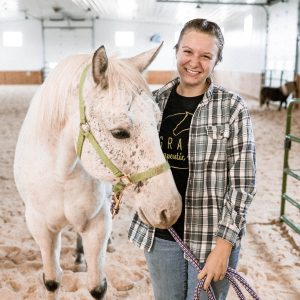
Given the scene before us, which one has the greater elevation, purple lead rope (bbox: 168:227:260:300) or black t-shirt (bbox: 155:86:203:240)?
black t-shirt (bbox: 155:86:203:240)

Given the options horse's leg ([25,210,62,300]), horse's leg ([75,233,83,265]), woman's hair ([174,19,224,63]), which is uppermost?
woman's hair ([174,19,224,63])

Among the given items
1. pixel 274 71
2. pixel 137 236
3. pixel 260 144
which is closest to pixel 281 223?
pixel 137 236

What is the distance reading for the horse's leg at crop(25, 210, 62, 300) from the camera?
1.68 meters

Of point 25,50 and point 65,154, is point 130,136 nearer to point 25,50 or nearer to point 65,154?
point 65,154

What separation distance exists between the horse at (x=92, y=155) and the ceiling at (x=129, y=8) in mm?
11863

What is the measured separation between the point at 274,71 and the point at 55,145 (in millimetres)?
12132

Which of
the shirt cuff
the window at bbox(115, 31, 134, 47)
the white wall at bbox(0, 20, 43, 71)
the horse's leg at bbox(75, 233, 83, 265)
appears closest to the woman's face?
the shirt cuff

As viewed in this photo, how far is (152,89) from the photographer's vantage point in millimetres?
16625

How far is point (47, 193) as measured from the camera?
154 centimetres

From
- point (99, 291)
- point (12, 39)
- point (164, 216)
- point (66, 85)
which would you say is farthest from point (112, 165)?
point (12, 39)

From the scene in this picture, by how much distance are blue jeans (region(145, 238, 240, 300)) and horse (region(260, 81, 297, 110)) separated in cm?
1025

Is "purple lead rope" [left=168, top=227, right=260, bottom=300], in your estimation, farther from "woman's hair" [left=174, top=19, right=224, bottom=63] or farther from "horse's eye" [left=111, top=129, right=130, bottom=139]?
"woman's hair" [left=174, top=19, right=224, bottom=63]

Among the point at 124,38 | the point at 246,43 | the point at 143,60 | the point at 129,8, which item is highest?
the point at 129,8

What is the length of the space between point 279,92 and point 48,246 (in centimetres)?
1032
